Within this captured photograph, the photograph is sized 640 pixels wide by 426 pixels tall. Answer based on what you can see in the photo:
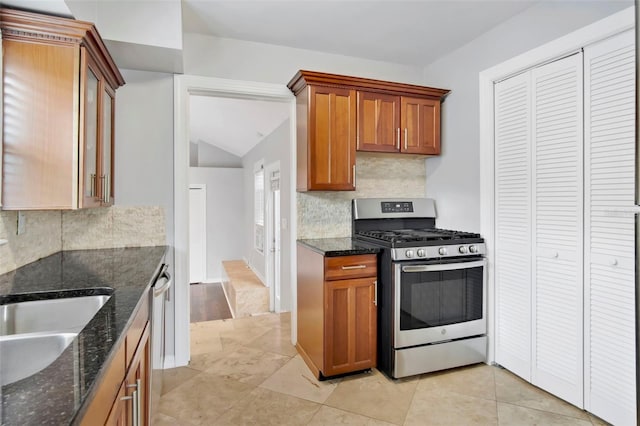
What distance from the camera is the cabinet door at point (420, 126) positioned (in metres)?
2.87

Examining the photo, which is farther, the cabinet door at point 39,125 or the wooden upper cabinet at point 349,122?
the wooden upper cabinet at point 349,122

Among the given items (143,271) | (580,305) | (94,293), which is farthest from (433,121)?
(94,293)

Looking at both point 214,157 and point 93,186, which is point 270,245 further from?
point 214,157

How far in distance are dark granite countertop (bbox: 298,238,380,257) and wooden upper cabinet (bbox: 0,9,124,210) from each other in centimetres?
140

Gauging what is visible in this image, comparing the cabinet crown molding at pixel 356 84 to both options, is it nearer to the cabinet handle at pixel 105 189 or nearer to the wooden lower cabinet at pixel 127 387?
the cabinet handle at pixel 105 189

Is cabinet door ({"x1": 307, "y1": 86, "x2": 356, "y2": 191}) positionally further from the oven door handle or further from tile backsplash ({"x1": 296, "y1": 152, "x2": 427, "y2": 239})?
the oven door handle

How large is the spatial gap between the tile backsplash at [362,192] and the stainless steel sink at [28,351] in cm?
196

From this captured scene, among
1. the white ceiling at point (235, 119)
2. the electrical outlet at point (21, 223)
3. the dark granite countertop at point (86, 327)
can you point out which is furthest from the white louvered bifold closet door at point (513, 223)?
the electrical outlet at point (21, 223)

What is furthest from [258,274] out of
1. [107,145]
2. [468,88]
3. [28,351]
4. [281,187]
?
[28,351]

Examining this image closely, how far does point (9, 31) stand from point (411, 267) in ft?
7.91

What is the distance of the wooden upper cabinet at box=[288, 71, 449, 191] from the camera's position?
258 cm

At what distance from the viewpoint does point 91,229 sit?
7.75 ft

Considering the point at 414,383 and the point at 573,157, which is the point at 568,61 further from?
the point at 414,383

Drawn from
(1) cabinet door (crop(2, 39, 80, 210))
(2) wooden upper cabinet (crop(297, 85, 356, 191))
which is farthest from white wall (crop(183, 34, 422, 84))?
(1) cabinet door (crop(2, 39, 80, 210))
